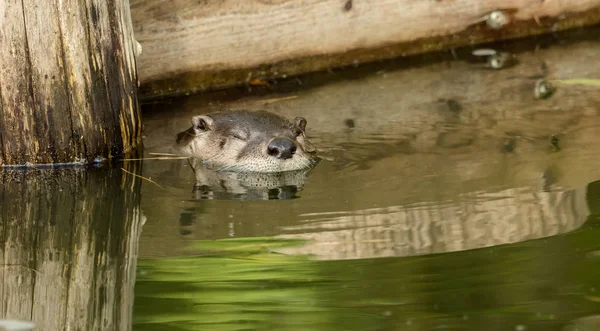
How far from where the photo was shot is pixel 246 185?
4902 mm

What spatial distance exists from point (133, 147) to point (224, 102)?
1.17m

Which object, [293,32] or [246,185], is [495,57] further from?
[246,185]

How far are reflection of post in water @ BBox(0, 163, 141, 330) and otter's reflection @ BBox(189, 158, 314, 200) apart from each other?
0.30m

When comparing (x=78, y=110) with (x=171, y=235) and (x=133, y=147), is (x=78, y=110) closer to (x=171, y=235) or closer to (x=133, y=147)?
(x=133, y=147)

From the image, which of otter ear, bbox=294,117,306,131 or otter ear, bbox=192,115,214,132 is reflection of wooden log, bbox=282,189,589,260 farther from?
otter ear, bbox=192,115,214,132

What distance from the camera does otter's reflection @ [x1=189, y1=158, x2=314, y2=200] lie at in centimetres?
464

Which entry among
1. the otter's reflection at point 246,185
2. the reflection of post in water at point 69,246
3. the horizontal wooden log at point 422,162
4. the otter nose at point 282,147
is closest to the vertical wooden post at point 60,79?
the reflection of post in water at point 69,246

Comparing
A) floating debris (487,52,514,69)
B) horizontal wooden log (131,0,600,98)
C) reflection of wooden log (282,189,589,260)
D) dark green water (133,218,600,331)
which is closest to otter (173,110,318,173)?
reflection of wooden log (282,189,589,260)

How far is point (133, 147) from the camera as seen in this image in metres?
5.51

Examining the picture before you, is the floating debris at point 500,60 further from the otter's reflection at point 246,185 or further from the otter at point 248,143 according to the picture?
the otter's reflection at point 246,185

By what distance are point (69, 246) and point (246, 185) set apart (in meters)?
1.17

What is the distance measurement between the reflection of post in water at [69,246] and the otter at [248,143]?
418mm

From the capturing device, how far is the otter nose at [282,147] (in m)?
5.05

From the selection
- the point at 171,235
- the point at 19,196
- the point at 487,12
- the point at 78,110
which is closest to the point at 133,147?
the point at 78,110
